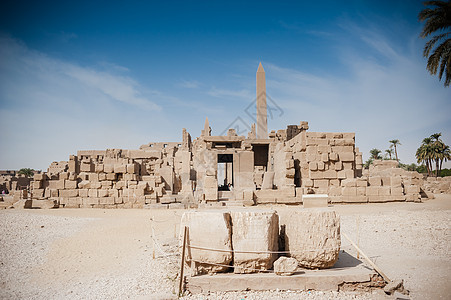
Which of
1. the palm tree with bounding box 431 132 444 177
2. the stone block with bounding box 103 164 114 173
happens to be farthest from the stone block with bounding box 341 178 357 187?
the palm tree with bounding box 431 132 444 177

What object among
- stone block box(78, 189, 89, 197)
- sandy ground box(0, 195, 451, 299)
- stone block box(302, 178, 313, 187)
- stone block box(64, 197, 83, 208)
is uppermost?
stone block box(302, 178, 313, 187)

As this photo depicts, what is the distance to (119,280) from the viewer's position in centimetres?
471

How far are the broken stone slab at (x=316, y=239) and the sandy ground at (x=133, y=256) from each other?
47 cm

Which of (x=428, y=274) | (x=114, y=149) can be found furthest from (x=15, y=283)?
(x=114, y=149)

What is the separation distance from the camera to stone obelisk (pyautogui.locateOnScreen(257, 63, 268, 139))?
65.9ft

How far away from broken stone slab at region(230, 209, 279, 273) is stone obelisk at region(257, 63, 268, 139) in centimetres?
1667

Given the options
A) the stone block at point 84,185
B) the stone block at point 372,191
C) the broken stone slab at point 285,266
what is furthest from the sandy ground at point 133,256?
the stone block at point 84,185

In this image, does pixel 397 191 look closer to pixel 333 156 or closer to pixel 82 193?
pixel 333 156

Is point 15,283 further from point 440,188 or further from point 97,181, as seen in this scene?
point 440,188

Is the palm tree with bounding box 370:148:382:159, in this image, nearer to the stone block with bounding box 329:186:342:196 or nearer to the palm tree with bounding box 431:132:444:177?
the palm tree with bounding box 431:132:444:177

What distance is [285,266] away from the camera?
4.16 meters

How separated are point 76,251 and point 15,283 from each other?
5.31 ft

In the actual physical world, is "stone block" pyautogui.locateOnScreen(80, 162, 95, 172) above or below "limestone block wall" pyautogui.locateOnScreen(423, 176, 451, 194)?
above

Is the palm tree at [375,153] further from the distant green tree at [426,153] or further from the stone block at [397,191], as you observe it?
the stone block at [397,191]
